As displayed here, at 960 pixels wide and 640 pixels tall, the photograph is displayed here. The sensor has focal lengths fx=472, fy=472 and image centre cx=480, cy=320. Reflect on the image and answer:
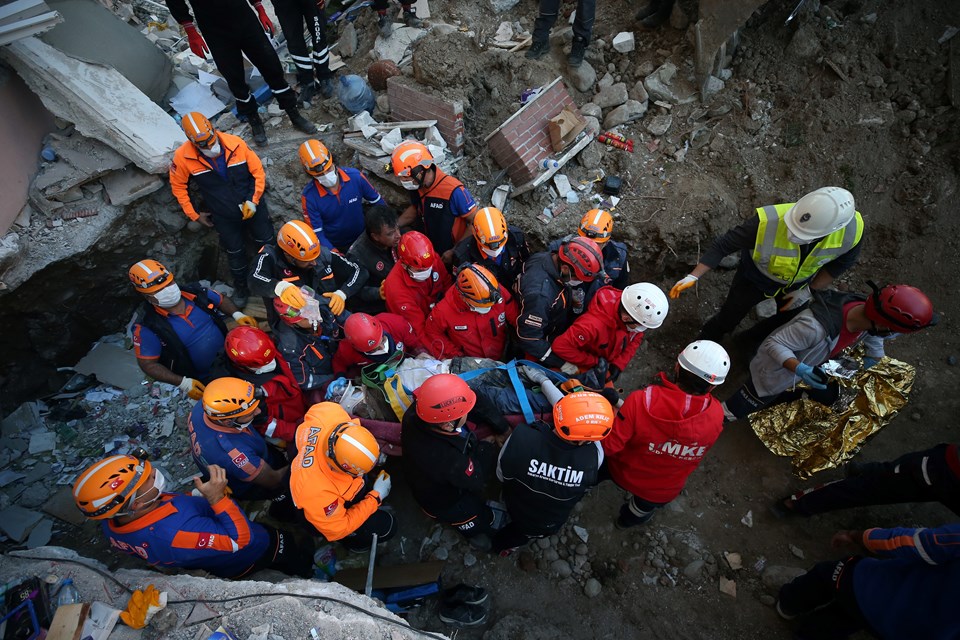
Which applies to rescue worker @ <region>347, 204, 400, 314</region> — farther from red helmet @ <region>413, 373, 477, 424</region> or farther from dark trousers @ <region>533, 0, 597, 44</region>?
dark trousers @ <region>533, 0, 597, 44</region>

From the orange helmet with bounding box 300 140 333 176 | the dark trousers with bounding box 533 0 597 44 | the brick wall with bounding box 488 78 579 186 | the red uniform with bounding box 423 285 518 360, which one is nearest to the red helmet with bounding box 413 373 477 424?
the red uniform with bounding box 423 285 518 360

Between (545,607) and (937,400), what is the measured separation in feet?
13.7

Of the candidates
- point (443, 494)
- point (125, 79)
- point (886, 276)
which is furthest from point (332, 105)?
point (886, 276)

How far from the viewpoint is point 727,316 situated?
461 centimetres

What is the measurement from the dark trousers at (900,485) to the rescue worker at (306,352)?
415 centimetres

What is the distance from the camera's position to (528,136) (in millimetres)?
5469

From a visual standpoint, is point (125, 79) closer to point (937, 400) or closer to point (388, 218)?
point (388, 218)

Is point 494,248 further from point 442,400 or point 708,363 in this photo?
point 708,363

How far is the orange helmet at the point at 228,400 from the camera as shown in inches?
125

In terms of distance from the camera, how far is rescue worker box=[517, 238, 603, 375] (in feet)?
12.7

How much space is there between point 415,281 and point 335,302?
0.74 metres

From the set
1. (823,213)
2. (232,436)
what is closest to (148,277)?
→ (232,436)

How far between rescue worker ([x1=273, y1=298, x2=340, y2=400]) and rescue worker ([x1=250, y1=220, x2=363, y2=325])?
260mm

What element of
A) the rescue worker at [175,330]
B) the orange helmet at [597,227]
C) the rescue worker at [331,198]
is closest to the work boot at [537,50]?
the rescue worker at [331,198]
